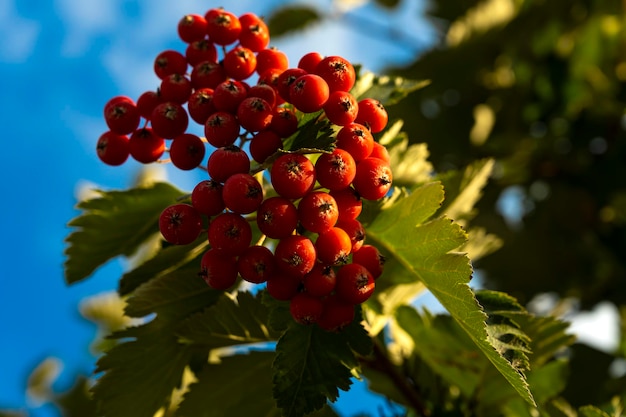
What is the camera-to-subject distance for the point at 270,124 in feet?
5.41

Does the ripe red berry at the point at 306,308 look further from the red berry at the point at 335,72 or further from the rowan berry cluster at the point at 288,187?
the red berry at the point at 335,72

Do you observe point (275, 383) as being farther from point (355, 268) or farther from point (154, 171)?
point (154, 171)

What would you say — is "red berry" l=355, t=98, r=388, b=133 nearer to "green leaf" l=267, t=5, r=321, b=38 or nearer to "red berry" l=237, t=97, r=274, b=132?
"red berry" l=237, t=97, r=274, b=132

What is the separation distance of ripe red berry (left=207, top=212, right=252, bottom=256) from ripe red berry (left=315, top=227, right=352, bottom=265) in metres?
0.19

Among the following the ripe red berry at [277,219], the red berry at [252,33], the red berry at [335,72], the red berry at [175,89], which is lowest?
the ripe red berry at [277,219]

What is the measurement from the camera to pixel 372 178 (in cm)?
155

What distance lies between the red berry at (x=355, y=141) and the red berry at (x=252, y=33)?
611 millimetres

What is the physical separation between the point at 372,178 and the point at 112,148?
2.98ft

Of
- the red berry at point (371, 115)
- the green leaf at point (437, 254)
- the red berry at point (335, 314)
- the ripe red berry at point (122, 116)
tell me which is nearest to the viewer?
the green leaf at point (437, 254)

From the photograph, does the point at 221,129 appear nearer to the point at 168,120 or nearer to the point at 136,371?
the point at 168,120

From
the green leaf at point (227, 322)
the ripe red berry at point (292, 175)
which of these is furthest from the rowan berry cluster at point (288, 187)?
the green leaf at point (227, 322)

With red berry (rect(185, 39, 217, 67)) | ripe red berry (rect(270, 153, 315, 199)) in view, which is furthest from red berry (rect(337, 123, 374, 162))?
red berry (rect(185, 39, 217, 67))

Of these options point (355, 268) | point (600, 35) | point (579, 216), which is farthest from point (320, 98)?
point (600, 35)

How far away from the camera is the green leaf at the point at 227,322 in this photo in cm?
187
